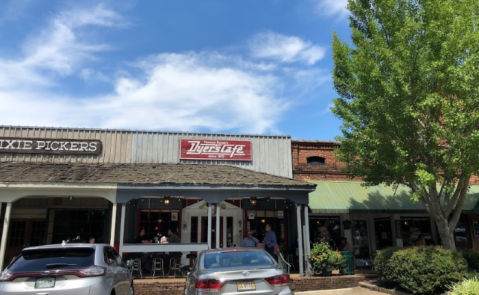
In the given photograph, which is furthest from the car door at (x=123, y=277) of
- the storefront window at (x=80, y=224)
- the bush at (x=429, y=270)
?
the storefront window at (x=80, y=224)

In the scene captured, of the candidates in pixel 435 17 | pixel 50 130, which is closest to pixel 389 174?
pixel 435 17

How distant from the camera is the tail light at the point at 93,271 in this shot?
5.94 m

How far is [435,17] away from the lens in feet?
35.5

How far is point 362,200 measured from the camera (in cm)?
1545

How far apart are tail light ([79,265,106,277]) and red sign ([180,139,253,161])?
1021cm

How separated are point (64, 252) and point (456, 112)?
34.0 feet

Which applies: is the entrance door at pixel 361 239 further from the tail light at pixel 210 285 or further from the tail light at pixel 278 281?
the tail light at pixel 210 285

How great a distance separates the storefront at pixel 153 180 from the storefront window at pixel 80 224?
0.13ft

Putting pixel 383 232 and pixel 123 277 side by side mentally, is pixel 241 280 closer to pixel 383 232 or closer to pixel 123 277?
pixel 123 277

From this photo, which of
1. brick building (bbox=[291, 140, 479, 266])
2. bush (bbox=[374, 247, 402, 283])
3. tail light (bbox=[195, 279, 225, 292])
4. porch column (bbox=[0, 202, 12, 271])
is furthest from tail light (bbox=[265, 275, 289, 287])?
brick building (bbox=[291, 140, 479, 266])

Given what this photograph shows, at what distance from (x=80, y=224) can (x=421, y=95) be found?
14.0 metres

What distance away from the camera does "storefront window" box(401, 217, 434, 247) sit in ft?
55.3

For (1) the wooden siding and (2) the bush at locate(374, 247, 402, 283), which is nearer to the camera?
(2) the bush at locate(374, 247, 402, 283)

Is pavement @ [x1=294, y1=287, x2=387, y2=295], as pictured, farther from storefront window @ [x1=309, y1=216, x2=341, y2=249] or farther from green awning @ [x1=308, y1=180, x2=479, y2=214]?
storefront window @ [x1=309, y1=216, x2=341, y2=249]
